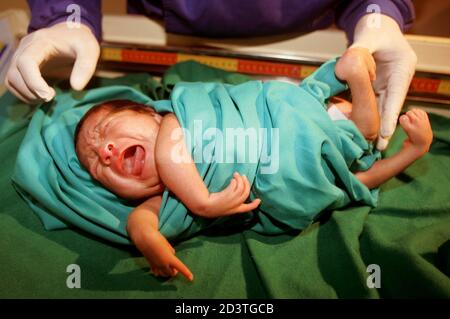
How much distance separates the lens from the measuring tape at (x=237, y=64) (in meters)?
1.12

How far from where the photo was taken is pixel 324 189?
0.78 meters

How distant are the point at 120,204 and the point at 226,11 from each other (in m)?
0.61

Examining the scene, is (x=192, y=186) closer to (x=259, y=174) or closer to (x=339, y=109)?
(x=259, y=174)

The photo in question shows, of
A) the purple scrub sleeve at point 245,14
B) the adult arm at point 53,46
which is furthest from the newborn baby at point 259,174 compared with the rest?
the purple scrub sleeve at point 245,14

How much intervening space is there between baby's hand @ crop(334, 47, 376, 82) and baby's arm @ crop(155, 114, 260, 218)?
0.32 m

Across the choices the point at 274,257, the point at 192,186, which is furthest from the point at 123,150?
the point at 274,257

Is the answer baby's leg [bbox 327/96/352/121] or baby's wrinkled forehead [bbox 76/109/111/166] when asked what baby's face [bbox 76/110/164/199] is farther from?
baby's leg [bbox 327/96/352/121]

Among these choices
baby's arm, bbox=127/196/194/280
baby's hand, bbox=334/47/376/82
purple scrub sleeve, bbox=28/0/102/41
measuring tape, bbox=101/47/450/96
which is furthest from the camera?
measuring tape, bbox=101/47/450/96

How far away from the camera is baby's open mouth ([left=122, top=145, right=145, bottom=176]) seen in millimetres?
795

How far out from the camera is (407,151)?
2.81 ft

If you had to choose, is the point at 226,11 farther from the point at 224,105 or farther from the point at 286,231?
the point at 286,231

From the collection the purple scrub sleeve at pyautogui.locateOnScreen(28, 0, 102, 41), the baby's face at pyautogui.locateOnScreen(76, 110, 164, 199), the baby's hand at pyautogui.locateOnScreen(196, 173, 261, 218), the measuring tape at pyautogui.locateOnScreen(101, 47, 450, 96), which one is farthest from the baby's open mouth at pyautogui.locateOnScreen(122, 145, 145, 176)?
the measuring tape at pyautogui.locateOnScreen(101, 47, 450, 96)

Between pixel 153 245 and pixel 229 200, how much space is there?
0.16m
